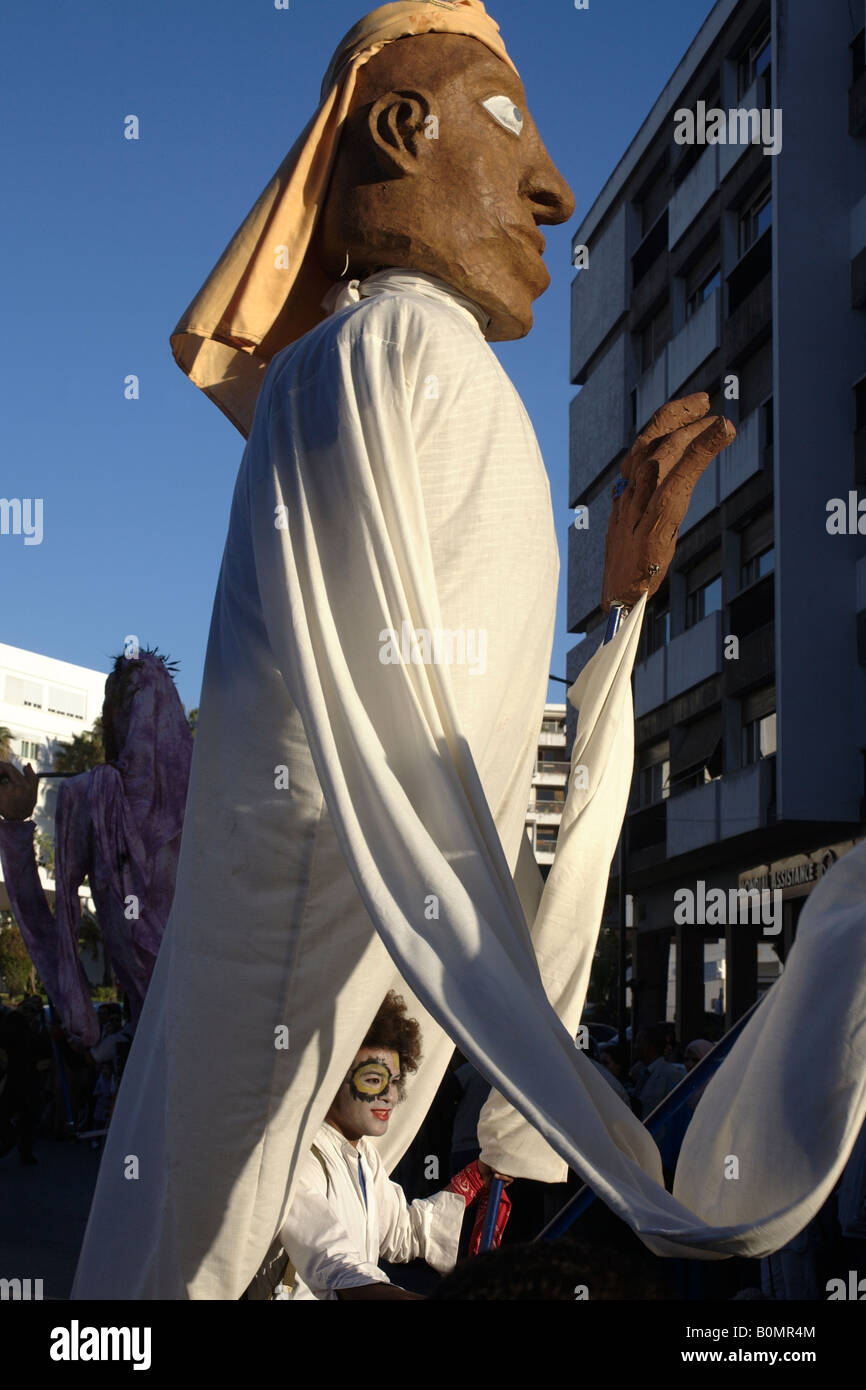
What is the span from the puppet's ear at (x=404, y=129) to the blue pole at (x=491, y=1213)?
218 cm

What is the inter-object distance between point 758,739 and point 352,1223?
23577mm

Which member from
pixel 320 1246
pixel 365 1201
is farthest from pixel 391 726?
pixel 365 1201

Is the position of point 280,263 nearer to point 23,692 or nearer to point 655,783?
point 655,783

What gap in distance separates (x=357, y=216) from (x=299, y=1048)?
1.78 meters

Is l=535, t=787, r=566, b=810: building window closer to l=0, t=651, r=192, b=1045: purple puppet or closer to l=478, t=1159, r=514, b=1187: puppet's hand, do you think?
l=0, t=651, r=192, b=1045: purple puppet

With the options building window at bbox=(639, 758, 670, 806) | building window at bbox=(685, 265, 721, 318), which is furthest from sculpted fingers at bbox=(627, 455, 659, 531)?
building window at bbox=(639, 758, 670, 806)

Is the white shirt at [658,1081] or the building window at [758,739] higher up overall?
the building window at [758,739]

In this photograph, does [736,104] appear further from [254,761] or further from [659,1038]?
[254,761]

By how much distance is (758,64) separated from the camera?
26984 millimetres

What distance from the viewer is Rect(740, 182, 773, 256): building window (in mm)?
26047

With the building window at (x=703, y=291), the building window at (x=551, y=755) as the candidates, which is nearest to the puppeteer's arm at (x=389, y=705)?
the building window at (x=703, y=291)

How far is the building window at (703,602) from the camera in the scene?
91.6ft

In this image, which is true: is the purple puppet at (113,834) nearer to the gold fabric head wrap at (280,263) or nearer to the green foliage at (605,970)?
the gold fabric head wrap at (280,263)
